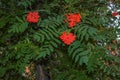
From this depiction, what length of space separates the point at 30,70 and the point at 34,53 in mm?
1711

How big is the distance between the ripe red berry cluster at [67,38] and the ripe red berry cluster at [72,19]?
0.08 metres

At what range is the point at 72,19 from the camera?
7.05ft

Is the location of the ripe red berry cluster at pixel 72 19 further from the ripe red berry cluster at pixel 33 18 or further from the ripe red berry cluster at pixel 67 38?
the ripe red berry cluster at pixel 33 18

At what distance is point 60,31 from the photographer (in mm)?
2244

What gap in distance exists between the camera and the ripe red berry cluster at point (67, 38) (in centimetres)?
212

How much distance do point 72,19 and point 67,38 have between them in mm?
143

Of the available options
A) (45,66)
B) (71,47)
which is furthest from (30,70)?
(71,47)

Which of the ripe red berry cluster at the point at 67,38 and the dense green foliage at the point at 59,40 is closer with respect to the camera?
the ripe red berry cluster at the point at 67,38

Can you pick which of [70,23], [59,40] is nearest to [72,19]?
[70,23]

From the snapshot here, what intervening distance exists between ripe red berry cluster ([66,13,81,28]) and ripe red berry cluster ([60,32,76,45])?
8cm

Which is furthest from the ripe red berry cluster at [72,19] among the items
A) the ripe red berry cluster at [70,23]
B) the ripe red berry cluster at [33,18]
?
the ripe red berry cluster at [33,18]

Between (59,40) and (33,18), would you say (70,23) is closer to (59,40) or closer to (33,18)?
(59,40)

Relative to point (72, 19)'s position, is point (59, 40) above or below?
below

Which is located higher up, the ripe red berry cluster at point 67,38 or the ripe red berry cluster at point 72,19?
the ripe red berry cluster at point 72,19
